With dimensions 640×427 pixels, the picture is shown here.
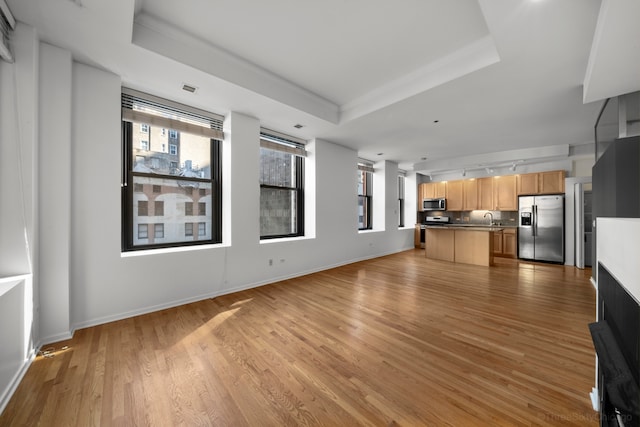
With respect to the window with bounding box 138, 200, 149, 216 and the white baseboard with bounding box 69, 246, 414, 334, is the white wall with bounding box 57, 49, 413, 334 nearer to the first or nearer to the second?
the white baseboard with bounding box 69, 246, 414, 334

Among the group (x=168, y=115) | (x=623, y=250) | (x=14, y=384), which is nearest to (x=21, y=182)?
(x=14, y=384)

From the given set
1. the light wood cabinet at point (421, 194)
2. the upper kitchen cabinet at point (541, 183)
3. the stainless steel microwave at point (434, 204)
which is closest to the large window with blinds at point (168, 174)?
the stainless steel microwave at point (434, 204)

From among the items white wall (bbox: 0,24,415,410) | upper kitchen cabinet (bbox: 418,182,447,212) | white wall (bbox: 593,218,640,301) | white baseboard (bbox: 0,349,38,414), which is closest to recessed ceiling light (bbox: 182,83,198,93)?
white wall (bbox: 0,24,415,410)

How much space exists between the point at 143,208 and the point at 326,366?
2984 millimetres

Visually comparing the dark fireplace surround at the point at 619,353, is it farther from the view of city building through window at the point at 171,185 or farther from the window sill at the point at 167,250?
the view of city building through window at the point at 171,185

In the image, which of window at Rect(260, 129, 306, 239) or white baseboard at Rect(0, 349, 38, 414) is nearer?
white baseboard at Rect(0, 349, 38, 414)

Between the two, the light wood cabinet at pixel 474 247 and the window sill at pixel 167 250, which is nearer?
the window sill at pixel 167 250

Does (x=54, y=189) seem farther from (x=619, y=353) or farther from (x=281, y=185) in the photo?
(x=619, y=353)

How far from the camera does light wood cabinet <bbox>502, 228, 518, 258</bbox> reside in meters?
6.34

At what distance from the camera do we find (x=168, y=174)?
3.29 metres

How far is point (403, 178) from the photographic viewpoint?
8.55 m

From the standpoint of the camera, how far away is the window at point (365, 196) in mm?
6797

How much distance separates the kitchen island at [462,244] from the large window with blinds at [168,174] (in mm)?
5396

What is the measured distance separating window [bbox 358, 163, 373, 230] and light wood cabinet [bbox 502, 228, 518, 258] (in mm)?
3660
